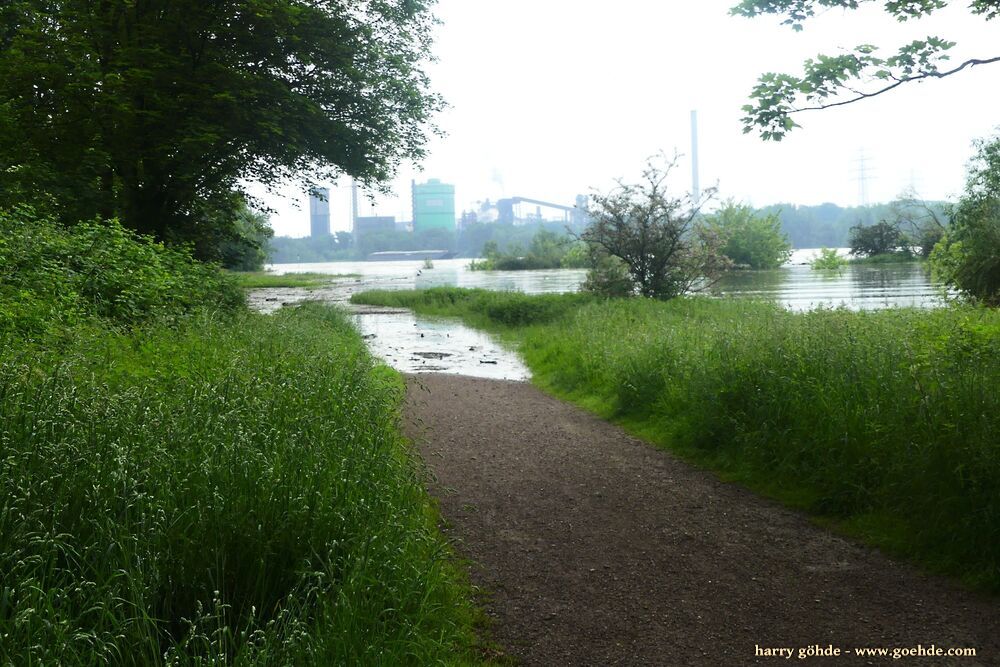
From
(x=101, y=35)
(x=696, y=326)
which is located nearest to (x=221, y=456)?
(x=696, y=326)

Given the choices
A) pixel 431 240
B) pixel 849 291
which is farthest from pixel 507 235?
pixel 849 291

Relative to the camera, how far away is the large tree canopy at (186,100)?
50.0ft

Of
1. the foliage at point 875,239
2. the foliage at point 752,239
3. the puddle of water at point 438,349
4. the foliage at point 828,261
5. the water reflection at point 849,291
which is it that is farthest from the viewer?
the foliage at point 752,239

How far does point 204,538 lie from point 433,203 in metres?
73.8

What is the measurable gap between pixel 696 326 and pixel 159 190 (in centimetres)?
1230

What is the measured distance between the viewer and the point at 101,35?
16.0m

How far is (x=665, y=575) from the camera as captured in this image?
468 centimetres

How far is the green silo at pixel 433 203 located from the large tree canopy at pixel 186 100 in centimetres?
4951

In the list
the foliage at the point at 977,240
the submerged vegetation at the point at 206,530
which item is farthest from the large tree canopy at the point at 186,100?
the foliage at the point at 977,240

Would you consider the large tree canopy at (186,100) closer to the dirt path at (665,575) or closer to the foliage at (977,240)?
the dirt path at (665,575)

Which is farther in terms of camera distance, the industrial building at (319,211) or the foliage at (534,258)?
the foliage at (534,258)

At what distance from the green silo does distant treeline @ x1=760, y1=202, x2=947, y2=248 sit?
28422 millimetres

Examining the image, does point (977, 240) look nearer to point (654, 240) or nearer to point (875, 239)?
point (654, 240)

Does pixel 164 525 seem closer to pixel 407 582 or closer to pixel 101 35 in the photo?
pixel 407 582
